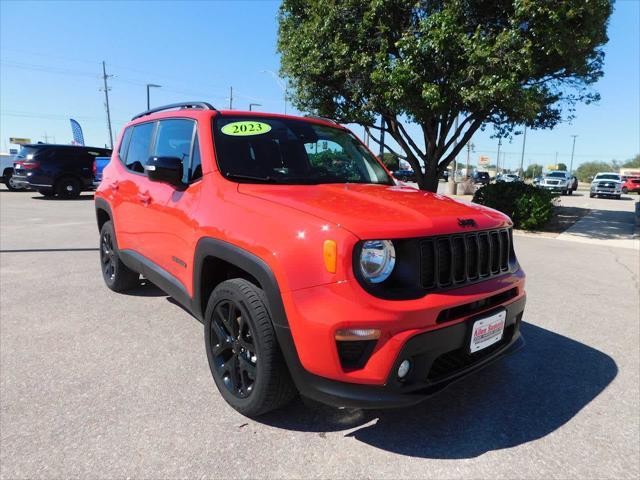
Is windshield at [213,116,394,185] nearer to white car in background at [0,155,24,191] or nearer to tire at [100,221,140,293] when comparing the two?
tire at [100,221,140,293]

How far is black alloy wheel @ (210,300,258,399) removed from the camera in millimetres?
2471

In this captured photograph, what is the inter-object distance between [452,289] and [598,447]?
1223mm

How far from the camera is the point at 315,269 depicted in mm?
2037

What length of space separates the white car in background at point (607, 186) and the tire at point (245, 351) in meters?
33.6

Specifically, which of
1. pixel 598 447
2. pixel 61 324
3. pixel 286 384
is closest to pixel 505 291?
pixel 598 447

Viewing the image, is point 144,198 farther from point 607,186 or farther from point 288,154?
point 607,186

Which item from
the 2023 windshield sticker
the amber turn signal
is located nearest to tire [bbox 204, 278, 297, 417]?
the amber turn signal

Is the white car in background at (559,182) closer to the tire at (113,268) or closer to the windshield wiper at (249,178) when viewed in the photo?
the tire at (113,268)

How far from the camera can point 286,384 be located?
7.64ft

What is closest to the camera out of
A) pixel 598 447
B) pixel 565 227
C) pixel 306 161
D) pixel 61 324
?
pixel 598 447

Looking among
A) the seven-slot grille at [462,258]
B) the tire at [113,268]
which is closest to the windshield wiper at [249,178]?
the seven-slot grille at [462,258]

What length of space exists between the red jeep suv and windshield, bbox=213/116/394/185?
1 centimetres

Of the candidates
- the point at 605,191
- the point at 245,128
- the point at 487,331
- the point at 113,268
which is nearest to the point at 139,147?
the point at 113,268

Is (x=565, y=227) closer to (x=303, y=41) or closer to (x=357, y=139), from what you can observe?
(x=303, y=41)
